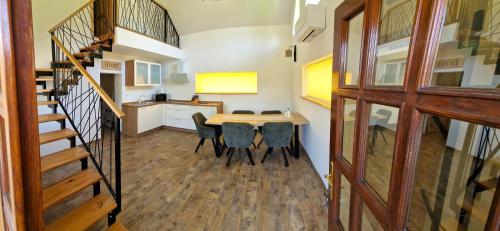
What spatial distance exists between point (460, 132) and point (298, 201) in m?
2.26

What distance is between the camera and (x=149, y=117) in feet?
19.0

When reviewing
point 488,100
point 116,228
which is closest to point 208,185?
point 116,228

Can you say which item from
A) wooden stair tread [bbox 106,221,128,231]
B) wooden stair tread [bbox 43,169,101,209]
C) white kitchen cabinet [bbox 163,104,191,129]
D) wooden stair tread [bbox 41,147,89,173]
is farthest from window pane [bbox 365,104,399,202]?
white kitchen cabinet [bbox 163,104,191,129]

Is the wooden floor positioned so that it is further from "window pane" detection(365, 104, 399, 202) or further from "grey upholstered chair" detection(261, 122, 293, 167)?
"window pane" detection(365, 104, 399, 202)

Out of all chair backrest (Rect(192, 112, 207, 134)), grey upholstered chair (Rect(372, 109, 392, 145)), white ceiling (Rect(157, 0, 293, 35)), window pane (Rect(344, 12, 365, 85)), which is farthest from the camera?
white ceiling (Rect(157, 0, 293, 35))

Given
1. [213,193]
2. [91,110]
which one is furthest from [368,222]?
[91,110]

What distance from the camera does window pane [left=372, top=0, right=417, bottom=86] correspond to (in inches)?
27.7

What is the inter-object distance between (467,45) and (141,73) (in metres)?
6.25

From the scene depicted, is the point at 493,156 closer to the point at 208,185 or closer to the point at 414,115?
the point at 414,115

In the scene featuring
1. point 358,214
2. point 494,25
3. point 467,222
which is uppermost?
point 494,25

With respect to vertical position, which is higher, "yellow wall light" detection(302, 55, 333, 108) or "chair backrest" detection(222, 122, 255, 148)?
"yellow wall light" detection(302, 55, 333, 108)

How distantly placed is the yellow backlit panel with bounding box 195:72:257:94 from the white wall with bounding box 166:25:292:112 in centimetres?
19

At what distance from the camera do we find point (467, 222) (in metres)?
0.63

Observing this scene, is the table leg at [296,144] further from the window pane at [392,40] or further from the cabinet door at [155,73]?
the cabinet door at [155,73]
